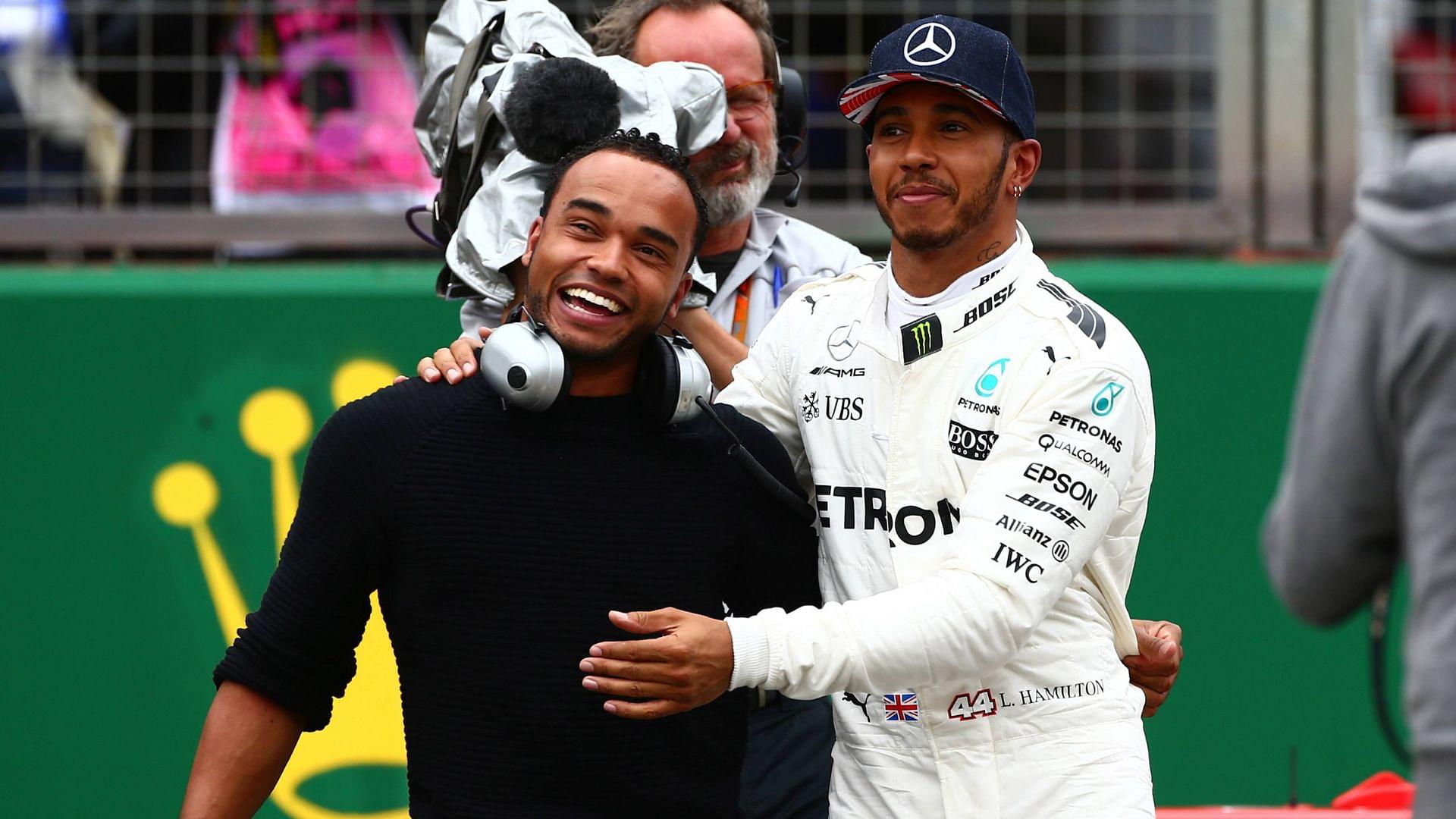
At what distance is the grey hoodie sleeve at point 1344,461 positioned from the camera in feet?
5.79

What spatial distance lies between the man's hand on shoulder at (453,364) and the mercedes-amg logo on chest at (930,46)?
0.85 m

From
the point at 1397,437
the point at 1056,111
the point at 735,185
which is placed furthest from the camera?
the point at 1056,111

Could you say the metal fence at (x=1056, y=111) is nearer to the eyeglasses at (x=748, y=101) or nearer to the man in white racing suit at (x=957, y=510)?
the eyeglasses at (x=748, y=101)

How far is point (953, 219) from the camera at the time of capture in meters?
2.84

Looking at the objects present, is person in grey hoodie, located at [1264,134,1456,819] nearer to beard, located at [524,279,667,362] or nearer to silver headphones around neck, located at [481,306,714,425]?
silver headphones around neck, located at [481,306,714,425]

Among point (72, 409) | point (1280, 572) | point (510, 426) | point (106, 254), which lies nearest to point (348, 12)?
point (106, 254)

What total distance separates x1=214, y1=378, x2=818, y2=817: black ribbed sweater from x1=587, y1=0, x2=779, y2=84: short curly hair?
146 cm

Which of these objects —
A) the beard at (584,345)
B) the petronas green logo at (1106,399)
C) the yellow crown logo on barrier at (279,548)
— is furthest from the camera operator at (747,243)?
the yellow crown logo on barrier at (279,548)

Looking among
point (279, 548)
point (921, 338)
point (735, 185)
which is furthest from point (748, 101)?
point (279, 548)

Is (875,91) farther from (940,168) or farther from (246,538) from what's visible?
(246,538)

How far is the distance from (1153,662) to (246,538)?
10.6ft

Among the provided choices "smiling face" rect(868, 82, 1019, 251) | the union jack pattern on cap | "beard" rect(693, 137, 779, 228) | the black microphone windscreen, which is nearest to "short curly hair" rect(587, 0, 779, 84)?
"beard" rect(693, 137, 779, 228)

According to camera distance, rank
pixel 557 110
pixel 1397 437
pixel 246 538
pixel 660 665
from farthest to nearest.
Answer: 1. pixel 246 538
2. pixel 557 110
3. pixel 660 665
4. pixel 1397 437

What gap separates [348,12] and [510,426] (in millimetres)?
3463
